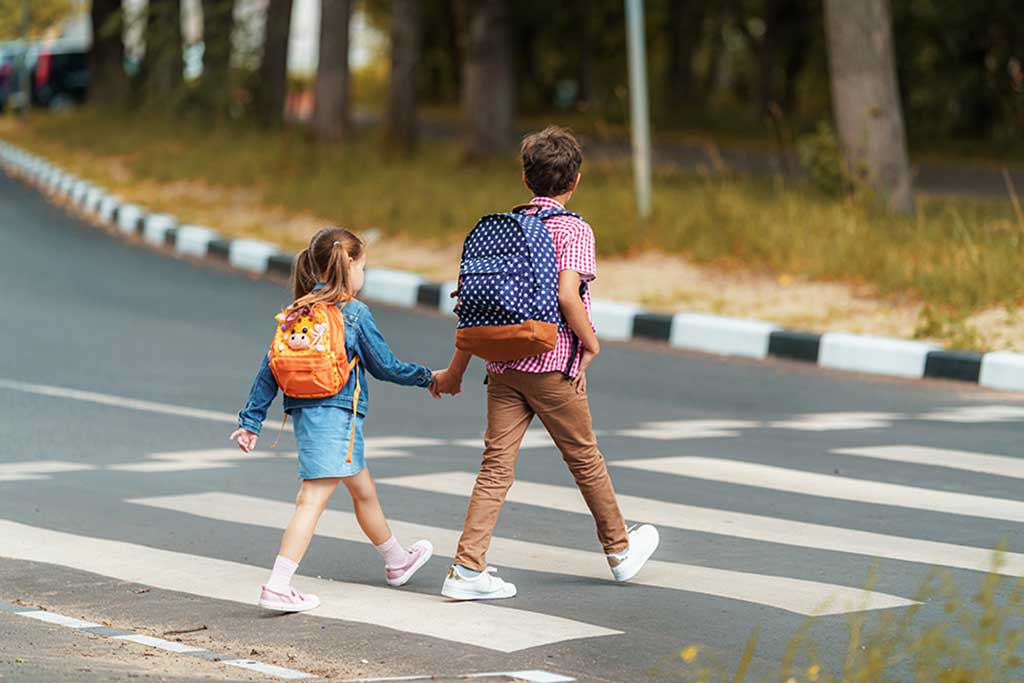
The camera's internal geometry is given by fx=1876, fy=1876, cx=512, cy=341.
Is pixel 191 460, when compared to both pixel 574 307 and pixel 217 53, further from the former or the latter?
pixel 217 53

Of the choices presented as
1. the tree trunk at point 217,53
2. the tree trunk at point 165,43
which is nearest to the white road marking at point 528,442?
the tree trunk at point 217,53

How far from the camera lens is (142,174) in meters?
23.8

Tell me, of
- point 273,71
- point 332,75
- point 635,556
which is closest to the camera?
point 635,556

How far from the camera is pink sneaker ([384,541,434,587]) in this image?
591 centimetres

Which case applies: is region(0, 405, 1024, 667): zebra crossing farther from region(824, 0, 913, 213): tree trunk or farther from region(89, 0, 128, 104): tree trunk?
region(89, 0, 128, 104): tree trunk

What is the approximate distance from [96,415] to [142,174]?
1491 cm

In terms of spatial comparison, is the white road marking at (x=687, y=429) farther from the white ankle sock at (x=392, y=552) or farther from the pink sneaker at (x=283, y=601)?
the pink sneaker at (x=283, y=601)

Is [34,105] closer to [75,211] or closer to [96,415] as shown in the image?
[75,211]

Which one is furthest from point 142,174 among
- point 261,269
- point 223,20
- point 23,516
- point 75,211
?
point 23,516

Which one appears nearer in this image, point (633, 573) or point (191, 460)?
point (633, 573)

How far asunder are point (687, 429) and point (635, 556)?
3.28 meters

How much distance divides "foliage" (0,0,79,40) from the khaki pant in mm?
29360

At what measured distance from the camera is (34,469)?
7.89 m

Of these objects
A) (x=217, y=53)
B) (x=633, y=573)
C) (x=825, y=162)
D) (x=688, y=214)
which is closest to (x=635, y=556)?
(x=633, y=573)
